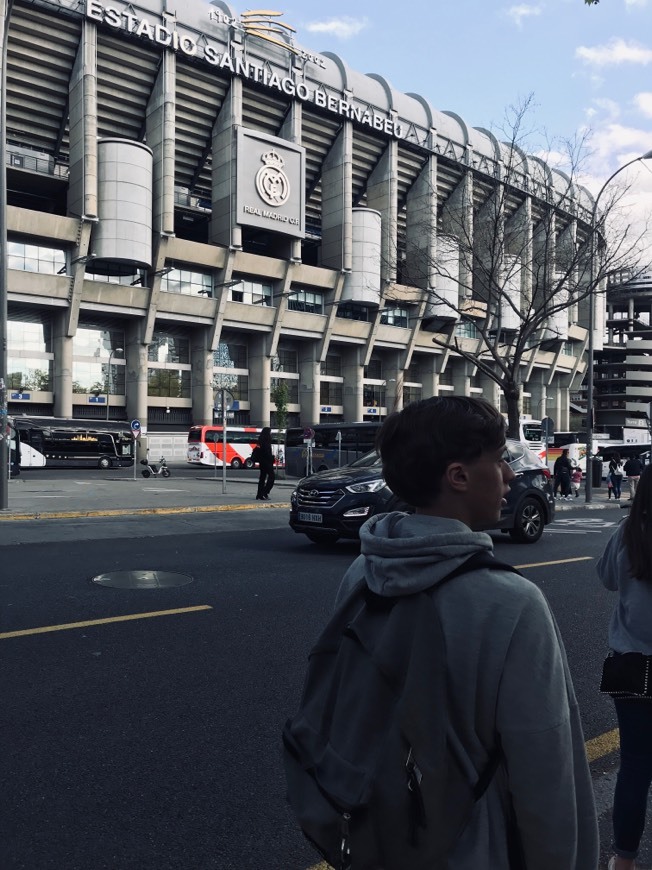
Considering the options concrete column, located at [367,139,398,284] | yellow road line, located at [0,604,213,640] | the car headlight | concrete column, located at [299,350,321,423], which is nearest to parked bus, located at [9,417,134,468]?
concrete column, located at [299,350,321,423]

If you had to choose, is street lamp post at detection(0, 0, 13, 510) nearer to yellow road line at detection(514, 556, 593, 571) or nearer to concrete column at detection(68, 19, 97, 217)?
yellow road line at detection(514, 556, 593, 571)

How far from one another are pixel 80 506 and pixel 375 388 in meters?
49.0

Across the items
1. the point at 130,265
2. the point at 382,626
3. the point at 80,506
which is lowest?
the point at 80,506

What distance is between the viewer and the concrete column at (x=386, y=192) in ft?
183

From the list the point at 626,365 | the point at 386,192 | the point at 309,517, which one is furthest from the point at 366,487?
the point at 626,365

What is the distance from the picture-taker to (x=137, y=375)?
161 ft

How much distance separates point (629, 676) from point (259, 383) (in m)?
52.8

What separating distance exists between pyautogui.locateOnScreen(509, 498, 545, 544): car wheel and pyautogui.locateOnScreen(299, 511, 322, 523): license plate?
3.53 m

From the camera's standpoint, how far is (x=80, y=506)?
16.4 meters

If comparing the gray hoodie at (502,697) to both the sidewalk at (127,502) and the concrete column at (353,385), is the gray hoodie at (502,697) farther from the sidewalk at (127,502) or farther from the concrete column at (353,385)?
the concrete column at (353,385)

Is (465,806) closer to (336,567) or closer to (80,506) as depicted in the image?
(336,567)

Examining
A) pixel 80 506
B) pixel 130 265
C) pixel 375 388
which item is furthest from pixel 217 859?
pixel 375 388

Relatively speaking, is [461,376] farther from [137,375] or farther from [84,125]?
[84,125]

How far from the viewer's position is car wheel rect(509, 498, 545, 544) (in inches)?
472
